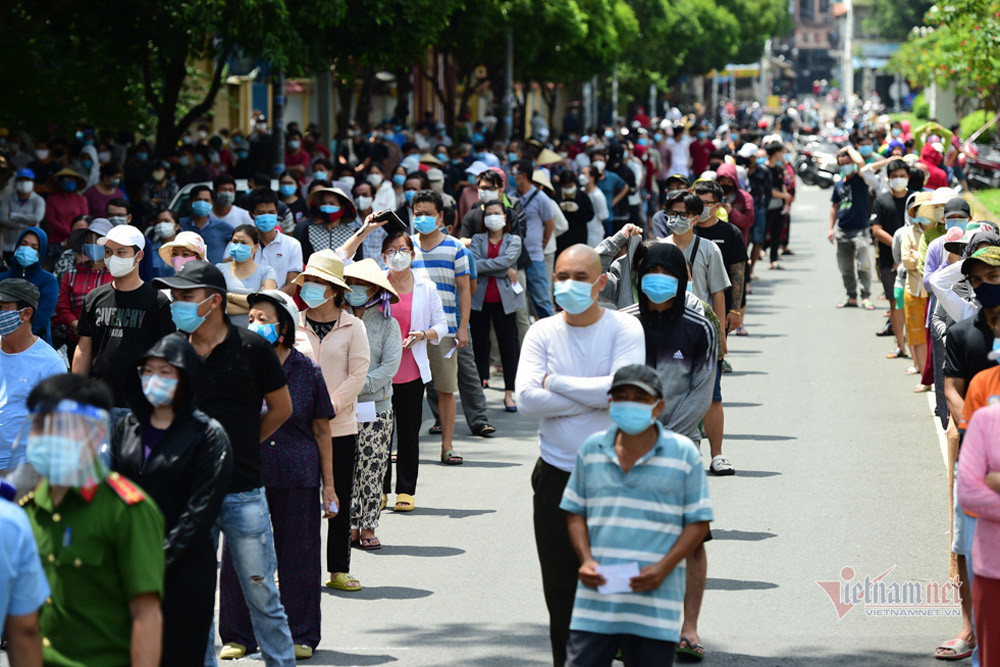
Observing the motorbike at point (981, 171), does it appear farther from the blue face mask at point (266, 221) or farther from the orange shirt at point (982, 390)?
the orange shirt at point (982, 390)

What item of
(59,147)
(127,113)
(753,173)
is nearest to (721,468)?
(753,173)

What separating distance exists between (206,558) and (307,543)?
62.2 inches

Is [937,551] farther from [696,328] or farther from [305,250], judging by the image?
[305,250]

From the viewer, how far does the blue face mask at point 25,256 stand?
1047 centimetres

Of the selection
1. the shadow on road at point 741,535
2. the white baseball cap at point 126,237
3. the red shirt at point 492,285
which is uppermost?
the white baseball cap at point 126,237

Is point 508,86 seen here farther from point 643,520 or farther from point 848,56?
point 848,56

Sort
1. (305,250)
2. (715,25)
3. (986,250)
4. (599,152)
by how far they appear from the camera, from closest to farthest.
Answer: (986,250), (305,250), (599,152), (715,25)

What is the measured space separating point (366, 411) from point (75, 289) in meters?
3.37

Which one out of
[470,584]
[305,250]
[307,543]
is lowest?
[470,584]

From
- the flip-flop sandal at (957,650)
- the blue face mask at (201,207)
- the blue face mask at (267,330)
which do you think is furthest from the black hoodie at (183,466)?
the blue face mask at (201,207)

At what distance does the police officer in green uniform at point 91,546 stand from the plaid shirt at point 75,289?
656cm

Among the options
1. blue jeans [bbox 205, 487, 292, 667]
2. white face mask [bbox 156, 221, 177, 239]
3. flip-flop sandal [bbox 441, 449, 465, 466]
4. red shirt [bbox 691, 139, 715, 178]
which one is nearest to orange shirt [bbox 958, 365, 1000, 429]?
blue jeans [bbox 205, 487, 292, 667]

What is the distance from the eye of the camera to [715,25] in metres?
77.4

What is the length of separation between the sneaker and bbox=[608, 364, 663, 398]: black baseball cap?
2.49 meters
